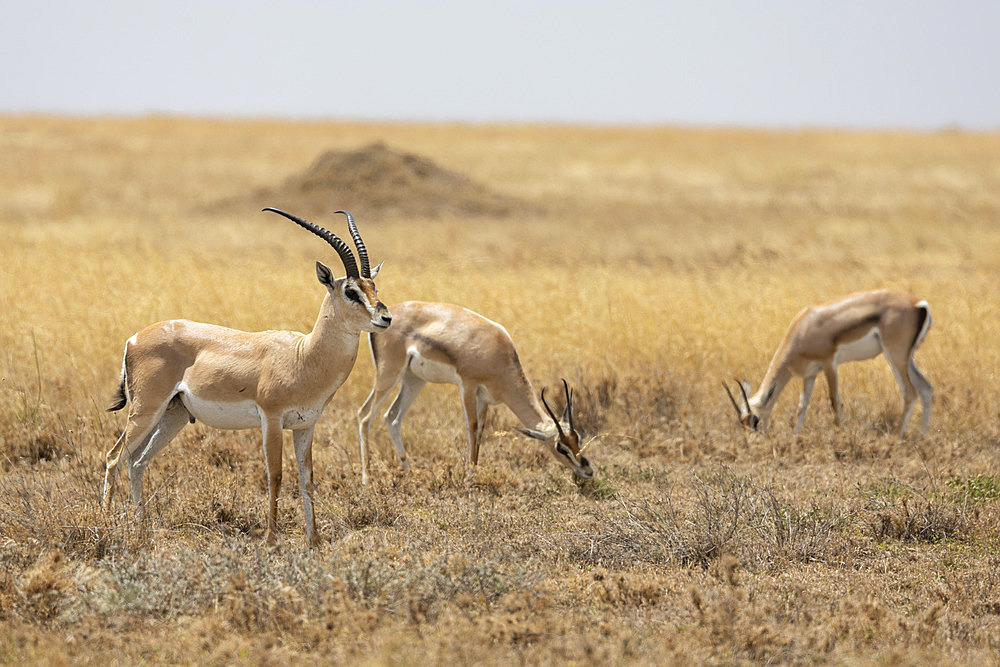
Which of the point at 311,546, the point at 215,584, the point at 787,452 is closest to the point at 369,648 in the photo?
the point at 215,584

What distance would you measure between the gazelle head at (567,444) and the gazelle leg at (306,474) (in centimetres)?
218

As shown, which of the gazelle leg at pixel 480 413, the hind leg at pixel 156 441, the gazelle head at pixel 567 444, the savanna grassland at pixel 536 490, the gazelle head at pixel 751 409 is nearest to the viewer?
the savanna grassland at pixel 536 490

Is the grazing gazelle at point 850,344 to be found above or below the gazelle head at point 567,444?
above

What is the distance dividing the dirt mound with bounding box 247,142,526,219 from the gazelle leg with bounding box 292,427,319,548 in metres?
20.8

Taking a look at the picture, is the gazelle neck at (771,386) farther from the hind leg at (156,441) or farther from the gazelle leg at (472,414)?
the hind leg at (156,441)

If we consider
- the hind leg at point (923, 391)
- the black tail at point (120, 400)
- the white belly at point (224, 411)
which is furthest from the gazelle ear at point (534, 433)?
the hind leg at point (923, 391)

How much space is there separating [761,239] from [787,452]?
14.4 metres

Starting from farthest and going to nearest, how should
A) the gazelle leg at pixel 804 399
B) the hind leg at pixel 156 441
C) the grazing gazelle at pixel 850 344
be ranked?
1. the grazing gazelle at pixel 850 344
2. the gazelle leg at pixel 804 399
3. the hind leg at pixel 156 441

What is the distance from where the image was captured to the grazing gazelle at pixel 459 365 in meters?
9.03

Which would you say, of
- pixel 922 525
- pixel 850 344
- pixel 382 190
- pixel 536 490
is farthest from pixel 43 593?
pixel 382 190

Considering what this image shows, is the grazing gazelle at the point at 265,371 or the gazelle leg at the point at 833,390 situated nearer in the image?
the grazing gazelle at the point at 265,371

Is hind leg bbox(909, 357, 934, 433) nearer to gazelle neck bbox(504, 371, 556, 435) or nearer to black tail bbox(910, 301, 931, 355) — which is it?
black tail bbox(910, 301, 931, 355)

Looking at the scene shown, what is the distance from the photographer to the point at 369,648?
518cm

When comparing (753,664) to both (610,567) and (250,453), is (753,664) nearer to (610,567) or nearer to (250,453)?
(610,567)
